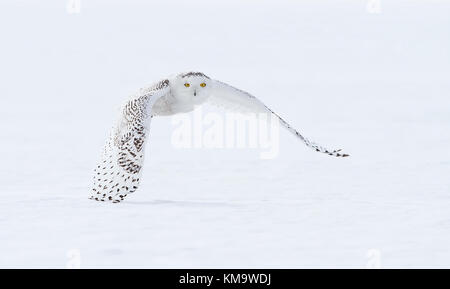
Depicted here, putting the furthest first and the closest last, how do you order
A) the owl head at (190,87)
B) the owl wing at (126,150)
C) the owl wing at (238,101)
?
the owl wing at (238,101), the owl head at (190,87), the owl wing at (126,150)

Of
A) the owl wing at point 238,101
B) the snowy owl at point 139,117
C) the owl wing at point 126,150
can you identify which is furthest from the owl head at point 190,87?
the owl wing at point 238,101

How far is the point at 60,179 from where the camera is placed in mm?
17281

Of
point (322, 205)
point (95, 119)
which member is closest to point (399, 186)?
point (322, 205)

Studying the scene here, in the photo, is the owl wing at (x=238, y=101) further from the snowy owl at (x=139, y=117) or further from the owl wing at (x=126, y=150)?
the owl wing at (x=126, y=150)

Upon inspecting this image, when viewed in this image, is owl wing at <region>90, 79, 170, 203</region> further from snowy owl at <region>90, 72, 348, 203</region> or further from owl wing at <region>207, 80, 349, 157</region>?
owl wing at <region>207, 80, 349, 157</region>

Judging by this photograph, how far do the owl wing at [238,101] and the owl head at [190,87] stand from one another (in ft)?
1.80

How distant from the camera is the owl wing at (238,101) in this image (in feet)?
48.6

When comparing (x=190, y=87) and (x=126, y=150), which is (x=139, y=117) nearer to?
(x=126, y=150)

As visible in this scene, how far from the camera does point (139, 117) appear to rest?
13.1m

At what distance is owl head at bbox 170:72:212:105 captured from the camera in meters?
14.1

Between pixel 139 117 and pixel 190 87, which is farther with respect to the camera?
pixel 190 87

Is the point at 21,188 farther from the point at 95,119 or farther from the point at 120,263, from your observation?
the point at 95,119

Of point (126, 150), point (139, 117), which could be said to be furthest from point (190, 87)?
point (126, 150)

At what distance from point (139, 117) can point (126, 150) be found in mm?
547
